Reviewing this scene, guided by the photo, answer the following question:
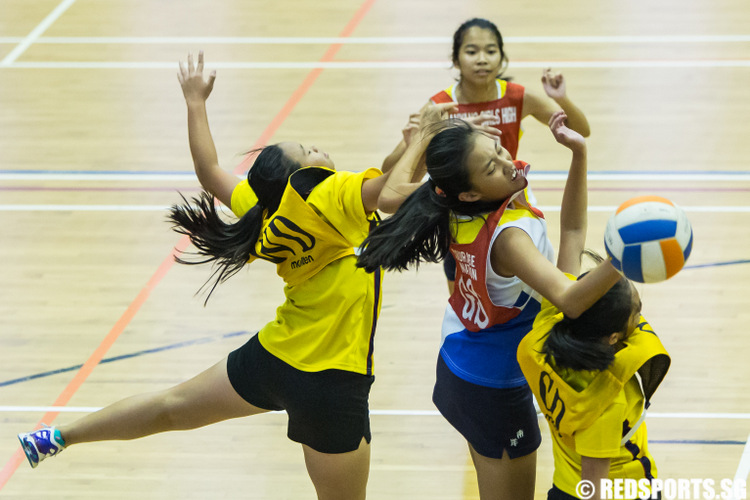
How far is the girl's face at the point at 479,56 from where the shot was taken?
199 inches

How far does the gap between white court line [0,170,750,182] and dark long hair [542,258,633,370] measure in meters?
4.42

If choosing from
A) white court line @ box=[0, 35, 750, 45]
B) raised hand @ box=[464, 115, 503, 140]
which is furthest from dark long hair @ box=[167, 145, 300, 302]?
white court line @ box=[0, 35, 750, 45]

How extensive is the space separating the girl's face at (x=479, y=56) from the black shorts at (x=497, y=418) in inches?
82.1

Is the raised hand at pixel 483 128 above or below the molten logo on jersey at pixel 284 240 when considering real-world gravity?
above

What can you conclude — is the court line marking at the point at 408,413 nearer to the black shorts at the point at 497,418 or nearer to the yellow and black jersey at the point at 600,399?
the black shorts at the point at 497,418

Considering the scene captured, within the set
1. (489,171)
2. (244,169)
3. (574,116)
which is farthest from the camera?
(244,169)

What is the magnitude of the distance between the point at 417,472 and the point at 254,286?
211 cm

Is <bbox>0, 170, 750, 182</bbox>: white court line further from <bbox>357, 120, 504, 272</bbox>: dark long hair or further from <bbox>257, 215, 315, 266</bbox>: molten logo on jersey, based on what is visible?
<bbox>357, 120, 504, 272</bbox>: dark long hair

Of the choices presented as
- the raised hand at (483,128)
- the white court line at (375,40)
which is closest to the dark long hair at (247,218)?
the raised hand at (483,128)

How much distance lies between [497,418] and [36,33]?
8.84 m

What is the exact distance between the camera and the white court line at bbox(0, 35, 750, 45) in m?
9.88

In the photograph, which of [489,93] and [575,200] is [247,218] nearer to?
[575,200]

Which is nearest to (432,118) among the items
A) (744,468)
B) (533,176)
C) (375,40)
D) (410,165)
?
(410,165)

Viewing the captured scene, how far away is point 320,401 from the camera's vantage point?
3.60m
